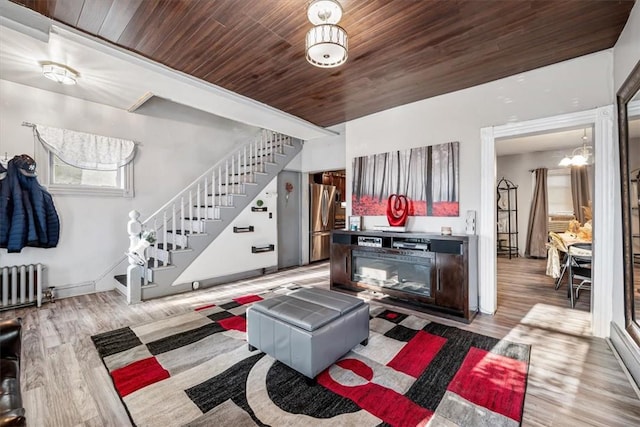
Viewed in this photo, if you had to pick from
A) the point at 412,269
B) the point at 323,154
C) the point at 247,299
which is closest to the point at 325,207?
the point at 323,154

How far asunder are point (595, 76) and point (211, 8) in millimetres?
3658

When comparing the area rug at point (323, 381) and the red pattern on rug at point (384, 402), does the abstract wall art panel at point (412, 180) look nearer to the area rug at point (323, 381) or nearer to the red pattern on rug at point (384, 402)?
the area rug at point (323, 381)

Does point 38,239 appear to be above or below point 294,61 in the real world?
below

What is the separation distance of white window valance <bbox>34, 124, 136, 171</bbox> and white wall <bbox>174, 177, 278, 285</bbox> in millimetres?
1919

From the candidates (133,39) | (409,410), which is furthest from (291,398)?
(133,39)

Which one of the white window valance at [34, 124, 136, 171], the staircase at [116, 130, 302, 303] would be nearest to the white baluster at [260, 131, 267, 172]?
the staircase at [116, 130, 302, 303]

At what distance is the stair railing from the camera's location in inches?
168

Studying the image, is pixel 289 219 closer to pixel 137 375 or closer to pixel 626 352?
pixel 137 375

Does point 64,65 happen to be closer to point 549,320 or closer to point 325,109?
point 325,109

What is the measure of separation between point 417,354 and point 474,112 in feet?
9.62

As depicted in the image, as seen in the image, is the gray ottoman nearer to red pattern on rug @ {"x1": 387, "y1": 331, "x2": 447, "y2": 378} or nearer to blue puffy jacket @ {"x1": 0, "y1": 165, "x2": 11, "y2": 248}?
red pattern on rug @ {"x1": 387, "y1": 331, "x2": 447, "y2": 378}

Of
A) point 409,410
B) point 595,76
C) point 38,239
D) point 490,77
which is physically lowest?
point 409,410

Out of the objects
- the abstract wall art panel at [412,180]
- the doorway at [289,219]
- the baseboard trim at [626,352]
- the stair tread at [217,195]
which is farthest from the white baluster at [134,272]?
the baseboard trim at [626,352]

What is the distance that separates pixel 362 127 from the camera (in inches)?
179
